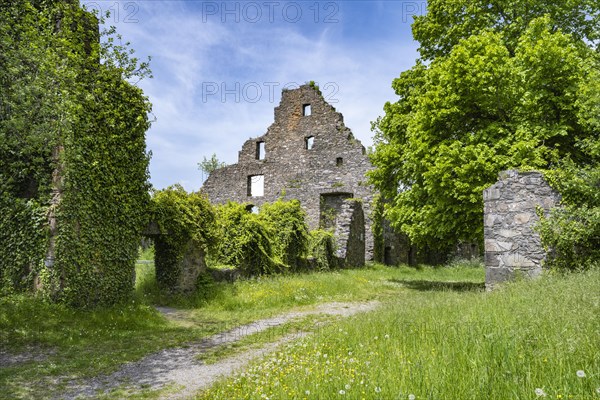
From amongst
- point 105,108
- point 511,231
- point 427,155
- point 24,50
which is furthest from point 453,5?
point 24,50

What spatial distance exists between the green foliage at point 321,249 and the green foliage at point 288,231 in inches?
35.0

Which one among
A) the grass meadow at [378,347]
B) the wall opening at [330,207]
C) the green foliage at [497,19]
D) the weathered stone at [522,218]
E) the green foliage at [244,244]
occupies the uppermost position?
the green foliage at [497,19]

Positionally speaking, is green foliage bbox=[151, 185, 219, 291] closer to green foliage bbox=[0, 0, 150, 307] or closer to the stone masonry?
green foliage bbox=[0, 0, 150, 307]

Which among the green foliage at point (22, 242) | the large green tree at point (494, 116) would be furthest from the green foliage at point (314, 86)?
the green foliage at point (22, 242)

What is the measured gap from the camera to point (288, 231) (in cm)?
1667

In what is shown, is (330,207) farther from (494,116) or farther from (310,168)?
(494,116)

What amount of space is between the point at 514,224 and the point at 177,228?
9.03m

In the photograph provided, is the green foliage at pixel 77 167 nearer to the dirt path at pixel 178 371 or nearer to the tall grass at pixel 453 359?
the dirt path at pixel 178 371

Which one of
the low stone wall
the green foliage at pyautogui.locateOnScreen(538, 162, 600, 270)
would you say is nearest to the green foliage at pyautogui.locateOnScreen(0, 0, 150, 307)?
the green foliage at pyautogui.locateOnScreen(538, 162, 600, 270)

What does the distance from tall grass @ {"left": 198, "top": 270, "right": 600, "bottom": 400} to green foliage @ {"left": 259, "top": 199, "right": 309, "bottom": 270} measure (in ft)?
32.1

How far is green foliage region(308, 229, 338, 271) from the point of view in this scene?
18.5 m

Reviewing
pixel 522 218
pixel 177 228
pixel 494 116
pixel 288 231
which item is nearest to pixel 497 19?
pixel 494 116

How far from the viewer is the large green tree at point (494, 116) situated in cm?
1181

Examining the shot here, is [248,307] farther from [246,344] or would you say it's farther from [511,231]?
[511,231]
